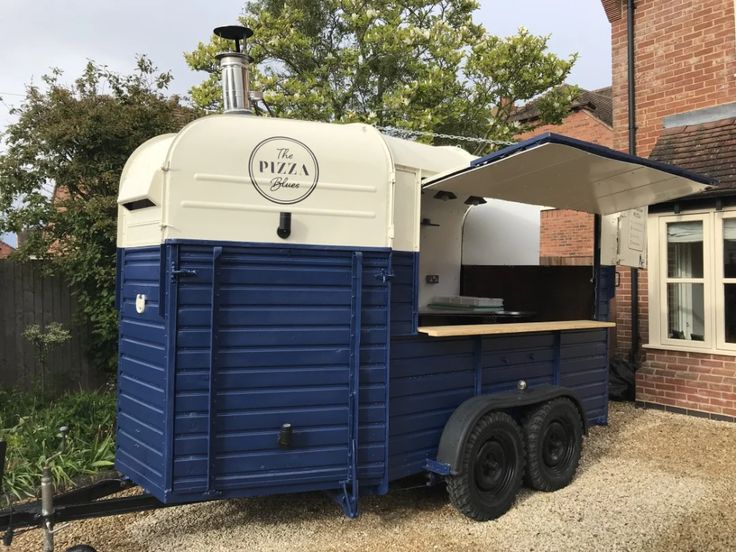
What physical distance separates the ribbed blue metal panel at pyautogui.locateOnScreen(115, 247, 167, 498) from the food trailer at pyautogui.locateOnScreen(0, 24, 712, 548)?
0.06 ft

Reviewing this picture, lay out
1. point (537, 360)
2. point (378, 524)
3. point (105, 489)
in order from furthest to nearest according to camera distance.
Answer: point (537, 360) → point (378, 524) → point (105, 489)

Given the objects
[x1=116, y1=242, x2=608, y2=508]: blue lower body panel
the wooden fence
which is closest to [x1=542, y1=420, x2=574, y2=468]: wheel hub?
[x1=116, y1=242, x2=608, y2=508]: blue lower body panel

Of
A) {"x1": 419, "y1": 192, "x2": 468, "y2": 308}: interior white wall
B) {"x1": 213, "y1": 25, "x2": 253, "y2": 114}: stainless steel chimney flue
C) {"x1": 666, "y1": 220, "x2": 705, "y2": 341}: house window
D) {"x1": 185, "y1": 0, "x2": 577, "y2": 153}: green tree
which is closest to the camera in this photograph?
{"x1": 213, "y1": 25, "x2": 253, "y2": 114}: stainless steel chimney flue

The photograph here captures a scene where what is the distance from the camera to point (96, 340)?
7082mm

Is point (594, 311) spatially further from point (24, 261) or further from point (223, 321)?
point (24, 261)

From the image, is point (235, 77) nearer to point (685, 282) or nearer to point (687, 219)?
point (687, 219)

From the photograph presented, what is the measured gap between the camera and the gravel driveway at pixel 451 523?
12.8 ft

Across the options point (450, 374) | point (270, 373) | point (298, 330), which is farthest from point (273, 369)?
point (450, 374)

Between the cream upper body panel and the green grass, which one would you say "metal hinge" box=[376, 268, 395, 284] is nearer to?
the cream upper body panel

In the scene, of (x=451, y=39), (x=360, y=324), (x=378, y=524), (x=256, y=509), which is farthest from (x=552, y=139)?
(x=451, y=39)

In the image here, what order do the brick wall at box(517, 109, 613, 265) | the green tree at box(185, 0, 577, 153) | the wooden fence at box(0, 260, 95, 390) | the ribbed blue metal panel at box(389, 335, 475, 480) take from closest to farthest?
1. the ribbed blue metal panel at box(389, 335, 475, 480)
2. the wooden fence at box(0, 260, 95, 390)
3. the green tree at box(185, 0, 577, 153)
4. the brick wall at box(517, 109, 613, 265)

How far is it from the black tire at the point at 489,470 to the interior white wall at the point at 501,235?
2.21 metres

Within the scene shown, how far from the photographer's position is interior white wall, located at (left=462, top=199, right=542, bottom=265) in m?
6.32

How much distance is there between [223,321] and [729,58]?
758 centimetres
